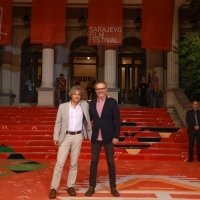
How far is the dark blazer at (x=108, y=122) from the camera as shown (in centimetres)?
560

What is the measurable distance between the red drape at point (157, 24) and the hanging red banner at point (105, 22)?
1228 mm

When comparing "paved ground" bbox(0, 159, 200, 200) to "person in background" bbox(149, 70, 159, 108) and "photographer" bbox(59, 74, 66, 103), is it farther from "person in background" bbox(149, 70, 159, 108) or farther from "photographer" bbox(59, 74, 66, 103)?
"photographer" bbox(59, 74, 66, 103)

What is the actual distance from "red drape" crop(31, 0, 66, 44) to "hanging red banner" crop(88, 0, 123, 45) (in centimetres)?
146

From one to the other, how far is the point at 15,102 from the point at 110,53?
6951 mm

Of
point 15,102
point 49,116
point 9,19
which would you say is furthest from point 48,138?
point 15,102

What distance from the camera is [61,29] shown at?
50.9 feet

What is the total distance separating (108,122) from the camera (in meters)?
5.65

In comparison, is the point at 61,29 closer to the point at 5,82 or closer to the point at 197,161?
the point at 5,82

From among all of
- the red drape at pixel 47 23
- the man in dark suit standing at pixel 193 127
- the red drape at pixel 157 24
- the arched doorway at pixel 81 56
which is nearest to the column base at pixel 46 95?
the red drape at pixel 47 23

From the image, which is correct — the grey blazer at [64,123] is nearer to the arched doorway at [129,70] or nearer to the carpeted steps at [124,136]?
the carpeted steps at [124,136]

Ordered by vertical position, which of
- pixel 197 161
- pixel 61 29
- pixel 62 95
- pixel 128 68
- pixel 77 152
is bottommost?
pixel 197 161

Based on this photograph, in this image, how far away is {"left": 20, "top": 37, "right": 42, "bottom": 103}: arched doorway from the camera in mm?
20062

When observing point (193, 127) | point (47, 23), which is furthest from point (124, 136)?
point (47, 23)

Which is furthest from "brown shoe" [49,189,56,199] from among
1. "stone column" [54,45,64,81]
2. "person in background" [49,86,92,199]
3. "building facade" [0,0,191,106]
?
"stone column" [54,45,64,81]
